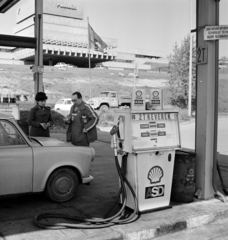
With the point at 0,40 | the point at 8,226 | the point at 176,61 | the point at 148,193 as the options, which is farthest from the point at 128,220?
the point at 176,61

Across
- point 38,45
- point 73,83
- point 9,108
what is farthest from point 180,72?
Result: point 9,108

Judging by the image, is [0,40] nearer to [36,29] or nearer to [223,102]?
[36,29]

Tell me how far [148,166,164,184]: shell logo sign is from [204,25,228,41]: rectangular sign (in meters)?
2.23

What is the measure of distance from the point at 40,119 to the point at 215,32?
12.6 feet

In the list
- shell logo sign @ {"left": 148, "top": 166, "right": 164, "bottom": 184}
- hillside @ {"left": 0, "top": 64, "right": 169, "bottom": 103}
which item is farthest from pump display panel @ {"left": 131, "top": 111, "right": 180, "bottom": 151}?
hillside @ {"left": 0, "top": 64, "right": 169, "bottom": 103}

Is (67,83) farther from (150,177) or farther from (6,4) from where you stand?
(150,177)

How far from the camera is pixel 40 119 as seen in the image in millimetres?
7250

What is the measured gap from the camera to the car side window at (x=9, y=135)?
516 centimetres

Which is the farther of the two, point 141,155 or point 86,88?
point 86,88

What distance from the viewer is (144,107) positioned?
492cm

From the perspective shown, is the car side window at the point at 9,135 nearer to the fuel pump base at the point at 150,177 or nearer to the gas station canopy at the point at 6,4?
the fuel pump base at the point at 150,177

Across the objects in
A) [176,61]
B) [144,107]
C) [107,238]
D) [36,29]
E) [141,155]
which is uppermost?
[176,61]

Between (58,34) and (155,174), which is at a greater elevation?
(58,34)

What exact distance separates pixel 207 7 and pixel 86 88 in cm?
4461
